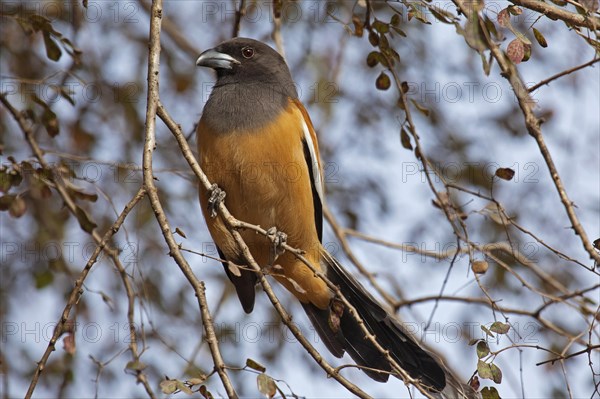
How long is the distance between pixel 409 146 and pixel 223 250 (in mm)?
1222

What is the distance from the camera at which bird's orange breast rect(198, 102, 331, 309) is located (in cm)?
412

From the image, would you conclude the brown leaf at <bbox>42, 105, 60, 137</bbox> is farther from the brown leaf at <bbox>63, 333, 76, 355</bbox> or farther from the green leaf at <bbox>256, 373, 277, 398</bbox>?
the green leaf at <bbox>256, 373, 277, 398</bbox>

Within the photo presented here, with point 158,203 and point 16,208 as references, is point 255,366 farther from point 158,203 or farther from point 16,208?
point 16,208

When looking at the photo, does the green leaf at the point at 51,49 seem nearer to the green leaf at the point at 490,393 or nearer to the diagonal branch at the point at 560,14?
the diagonal branch at the point at 560,14

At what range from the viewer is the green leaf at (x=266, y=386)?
8.49 feet

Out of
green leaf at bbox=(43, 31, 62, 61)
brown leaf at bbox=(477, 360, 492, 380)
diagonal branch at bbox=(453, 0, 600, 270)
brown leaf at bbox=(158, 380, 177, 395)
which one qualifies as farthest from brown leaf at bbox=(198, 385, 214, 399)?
green leaf at bbox=(43, 31, 62, 61)

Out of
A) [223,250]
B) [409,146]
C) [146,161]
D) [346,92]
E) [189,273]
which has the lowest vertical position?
[189,273]

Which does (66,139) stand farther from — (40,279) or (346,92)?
(346,92)

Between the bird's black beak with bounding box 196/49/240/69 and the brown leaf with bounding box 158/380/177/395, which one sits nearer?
the brown leaf with bounding box 158/380/177/395

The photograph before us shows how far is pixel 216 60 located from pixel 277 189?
970mm

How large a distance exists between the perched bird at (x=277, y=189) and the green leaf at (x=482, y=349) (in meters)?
0.94

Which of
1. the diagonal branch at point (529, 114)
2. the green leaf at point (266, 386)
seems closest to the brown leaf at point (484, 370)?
the diagonal branch at point (529, 114)

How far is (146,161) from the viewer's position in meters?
2.96

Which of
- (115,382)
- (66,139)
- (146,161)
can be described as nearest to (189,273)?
(146,161)
